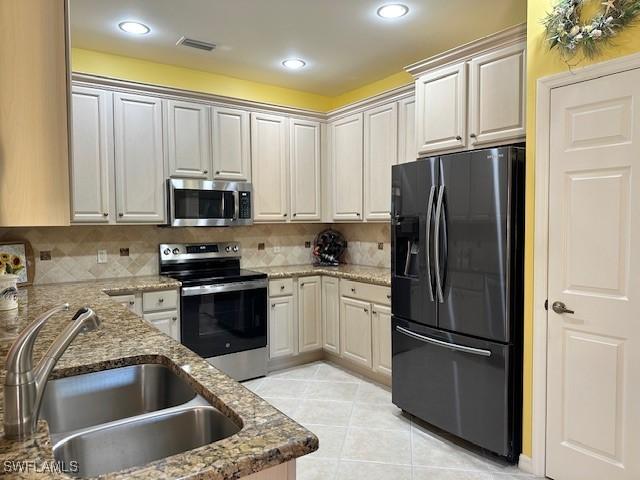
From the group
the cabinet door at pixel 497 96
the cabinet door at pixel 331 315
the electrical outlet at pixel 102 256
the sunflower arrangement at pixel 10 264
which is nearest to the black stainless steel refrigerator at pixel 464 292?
the cabinet door at pixel 497 96

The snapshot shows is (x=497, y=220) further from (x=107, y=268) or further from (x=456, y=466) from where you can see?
(x=107, y=268)

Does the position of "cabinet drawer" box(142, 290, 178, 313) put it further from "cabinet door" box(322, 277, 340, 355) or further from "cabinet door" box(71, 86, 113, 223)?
"cabinet door" box(322, 277, 340, 355)

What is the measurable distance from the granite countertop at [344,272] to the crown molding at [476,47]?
61.5 inches

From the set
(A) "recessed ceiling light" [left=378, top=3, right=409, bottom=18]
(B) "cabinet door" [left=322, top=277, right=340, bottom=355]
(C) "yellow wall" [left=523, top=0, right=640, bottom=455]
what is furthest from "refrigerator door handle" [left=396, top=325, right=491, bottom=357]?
(A) "recessed ceiling light" [left=378, top=3, right=409, bottom=18]

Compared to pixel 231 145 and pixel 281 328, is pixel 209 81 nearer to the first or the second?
pixel 231 145

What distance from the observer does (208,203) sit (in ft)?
11.9

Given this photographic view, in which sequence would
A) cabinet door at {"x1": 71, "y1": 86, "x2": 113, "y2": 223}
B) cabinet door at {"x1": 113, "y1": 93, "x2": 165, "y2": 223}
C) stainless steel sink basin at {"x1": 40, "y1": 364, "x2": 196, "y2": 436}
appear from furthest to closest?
cabinet door at {"x1": 113, "y1": 93, "x2": 165, "y2": 223}
cabinet door at {"x1": 71, "y1": 86, "x2": 113, "y2": 223}
stainless steel sink basin at {"x1": 40, "y1": 364, "x2": 196, "y2": 436}

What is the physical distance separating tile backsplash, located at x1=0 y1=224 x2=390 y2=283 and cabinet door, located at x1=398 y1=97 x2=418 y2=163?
31.8 inches

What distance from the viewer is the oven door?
3.33 m

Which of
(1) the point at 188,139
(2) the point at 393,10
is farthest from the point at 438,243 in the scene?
(1) the point at 188,139

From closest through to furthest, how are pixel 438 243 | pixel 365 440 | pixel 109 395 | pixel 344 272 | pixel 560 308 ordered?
1. pixel 109 395
2. pixel 560 308
3. pixel 438 243
4. pixel 365 440
5. pixel 344 272

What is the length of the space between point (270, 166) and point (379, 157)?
1.03m

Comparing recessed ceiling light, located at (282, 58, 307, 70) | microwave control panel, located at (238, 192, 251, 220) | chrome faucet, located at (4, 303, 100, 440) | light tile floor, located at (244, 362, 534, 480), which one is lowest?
light tile floor, located at (244, 362, 534, 480)

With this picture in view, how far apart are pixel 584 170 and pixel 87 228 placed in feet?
11.3
